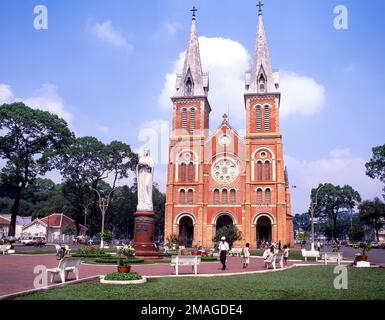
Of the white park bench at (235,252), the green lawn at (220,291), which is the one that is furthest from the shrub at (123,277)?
the white park bench at (235,252)

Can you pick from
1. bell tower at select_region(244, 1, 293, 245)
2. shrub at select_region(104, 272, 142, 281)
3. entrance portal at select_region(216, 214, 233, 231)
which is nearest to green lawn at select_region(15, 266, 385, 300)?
shrub at select_region(104, 272, 142, 281)

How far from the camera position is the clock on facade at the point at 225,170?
56.2 meters

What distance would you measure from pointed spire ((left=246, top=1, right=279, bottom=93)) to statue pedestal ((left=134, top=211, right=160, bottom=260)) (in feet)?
122

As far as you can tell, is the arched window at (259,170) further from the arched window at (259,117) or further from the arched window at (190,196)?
the arched window at (190,196)

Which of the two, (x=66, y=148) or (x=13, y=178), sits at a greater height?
(x=66, y=148)

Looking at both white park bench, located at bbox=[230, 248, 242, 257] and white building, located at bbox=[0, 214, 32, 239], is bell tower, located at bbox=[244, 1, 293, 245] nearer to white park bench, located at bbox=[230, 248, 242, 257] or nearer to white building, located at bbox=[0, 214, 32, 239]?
white park bench, located at bbox=[230, 248, 242, 257]

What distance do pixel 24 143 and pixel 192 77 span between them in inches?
976

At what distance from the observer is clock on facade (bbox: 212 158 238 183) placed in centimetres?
5622

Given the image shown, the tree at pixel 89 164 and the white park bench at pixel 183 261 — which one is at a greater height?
the tree at pixel 89 164

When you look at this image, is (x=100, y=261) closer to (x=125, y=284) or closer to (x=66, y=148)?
(x=125, y=284)

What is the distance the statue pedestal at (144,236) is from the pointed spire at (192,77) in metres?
36.9

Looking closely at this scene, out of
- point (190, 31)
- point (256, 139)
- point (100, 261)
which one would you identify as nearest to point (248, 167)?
point (256, 139)
